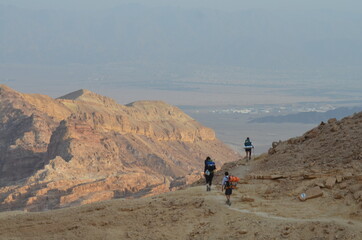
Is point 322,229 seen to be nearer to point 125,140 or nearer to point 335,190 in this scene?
point 335,190

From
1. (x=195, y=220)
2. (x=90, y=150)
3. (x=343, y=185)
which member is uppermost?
(x=343, y=185)

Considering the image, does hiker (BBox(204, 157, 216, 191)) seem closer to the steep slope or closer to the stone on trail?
the steep slope

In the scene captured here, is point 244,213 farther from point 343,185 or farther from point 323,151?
point 323,151

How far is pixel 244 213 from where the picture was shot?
839 inches

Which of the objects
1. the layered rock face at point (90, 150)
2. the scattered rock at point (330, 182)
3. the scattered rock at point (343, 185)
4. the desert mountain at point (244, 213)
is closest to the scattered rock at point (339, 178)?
the desert mountain at point (244, 213)

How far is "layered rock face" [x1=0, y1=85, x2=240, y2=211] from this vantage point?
65.5m

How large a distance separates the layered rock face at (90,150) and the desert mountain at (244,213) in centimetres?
3677

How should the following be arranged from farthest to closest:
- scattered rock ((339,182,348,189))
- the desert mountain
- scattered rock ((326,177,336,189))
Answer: scattered rock ((326,177,336,189)) < scattered rock ((339,182,348,189)) < the desert mountain

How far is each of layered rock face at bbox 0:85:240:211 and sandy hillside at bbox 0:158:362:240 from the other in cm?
3758

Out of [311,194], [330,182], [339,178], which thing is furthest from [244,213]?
[339,178]

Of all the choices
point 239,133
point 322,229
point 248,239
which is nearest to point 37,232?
point 248,239

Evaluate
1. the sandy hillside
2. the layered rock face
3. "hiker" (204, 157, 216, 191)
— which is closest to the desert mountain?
the sandy hillside

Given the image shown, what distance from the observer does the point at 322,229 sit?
1947 centimetres

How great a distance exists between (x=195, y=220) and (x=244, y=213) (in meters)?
1.34
